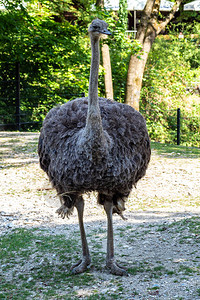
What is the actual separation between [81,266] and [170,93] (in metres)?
14.5

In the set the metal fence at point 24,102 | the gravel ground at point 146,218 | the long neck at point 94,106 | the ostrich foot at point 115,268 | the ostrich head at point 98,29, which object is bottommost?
the gravel ground at point 146,218

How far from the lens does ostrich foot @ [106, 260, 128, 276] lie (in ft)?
14.2

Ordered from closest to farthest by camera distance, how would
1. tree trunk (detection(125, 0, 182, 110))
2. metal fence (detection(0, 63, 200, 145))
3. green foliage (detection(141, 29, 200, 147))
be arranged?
tree trunk (detection(125, 0, 182, 110))
metal fence (detection(0, 63, 200, 145))
green foliage (detection(141, 29, 200, 147))

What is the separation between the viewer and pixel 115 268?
4375 millimetres

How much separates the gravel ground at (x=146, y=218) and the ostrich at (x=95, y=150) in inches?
17.7

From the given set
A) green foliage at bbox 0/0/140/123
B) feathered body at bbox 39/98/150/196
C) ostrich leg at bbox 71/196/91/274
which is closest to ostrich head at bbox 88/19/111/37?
feathered body at bbox 39/98/150/196

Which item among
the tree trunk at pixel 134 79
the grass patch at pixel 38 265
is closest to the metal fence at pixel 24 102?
the tree trunk at pixel 134 79

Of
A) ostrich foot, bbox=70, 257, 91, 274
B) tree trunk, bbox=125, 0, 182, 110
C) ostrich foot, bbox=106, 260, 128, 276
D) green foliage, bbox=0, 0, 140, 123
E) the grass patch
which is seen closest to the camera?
the grass patch

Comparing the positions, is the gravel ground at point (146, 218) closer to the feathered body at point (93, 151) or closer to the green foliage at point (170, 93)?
the feathered body at point (93, 151)

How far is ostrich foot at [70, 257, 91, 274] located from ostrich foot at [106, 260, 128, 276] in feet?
0.77

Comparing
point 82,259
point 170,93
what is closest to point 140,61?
point 170,93

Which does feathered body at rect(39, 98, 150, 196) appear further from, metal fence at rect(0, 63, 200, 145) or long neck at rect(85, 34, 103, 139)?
metal fence at rect(0, 63, 200, 145)

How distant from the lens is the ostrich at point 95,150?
3.95 meters

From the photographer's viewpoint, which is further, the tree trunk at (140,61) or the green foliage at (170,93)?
the green foliage at (170,93)
